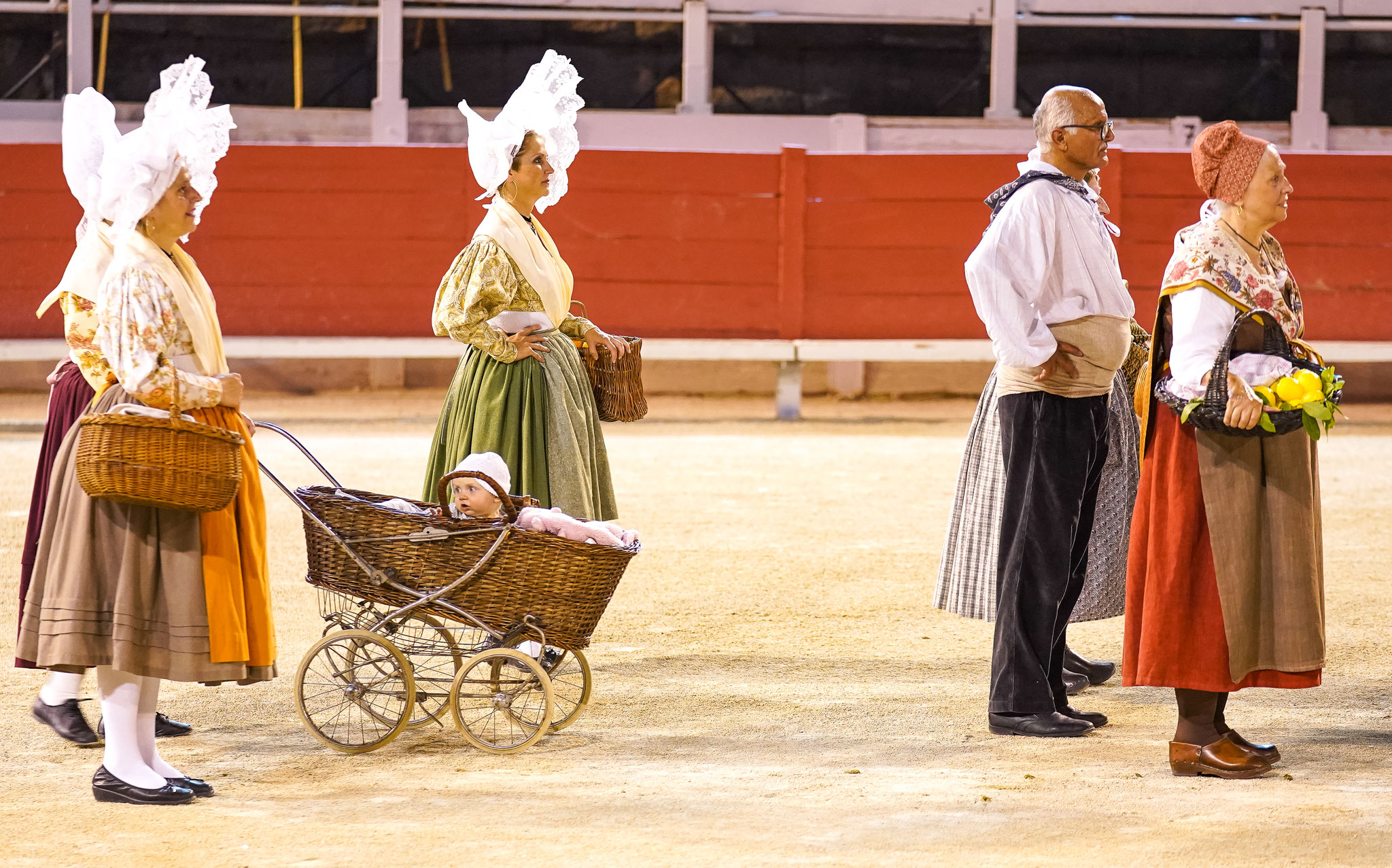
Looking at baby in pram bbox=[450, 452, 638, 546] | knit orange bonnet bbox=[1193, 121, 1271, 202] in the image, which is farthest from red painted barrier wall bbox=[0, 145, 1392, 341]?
knit orange bonnet bbox=[1193, 121, 1271, 202]

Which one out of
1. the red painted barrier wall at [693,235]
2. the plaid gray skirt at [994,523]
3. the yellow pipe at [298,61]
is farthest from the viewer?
the yellow pipe at [298,61]

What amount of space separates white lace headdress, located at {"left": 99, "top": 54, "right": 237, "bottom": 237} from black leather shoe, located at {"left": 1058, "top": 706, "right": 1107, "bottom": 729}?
2.53m

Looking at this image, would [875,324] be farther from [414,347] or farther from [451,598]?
[451,598]

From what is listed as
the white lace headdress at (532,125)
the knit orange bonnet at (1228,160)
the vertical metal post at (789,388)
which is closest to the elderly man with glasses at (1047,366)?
the knit orange bonnet at (1228,160)

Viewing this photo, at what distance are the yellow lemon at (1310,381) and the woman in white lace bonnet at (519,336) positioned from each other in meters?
2.04

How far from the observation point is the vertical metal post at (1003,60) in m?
12.5

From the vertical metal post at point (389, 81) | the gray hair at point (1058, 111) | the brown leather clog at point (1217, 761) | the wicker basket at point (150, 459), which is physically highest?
the vertical metal post at point (389, 81)

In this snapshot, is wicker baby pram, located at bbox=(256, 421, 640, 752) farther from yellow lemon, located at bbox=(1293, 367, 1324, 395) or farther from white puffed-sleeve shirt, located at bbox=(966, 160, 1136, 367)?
yellow lemon, located at bbox=(1293, 367, 1324, 395)

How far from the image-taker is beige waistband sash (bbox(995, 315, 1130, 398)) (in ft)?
13.3

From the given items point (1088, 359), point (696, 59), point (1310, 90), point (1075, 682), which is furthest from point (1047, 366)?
point (1310, 90)

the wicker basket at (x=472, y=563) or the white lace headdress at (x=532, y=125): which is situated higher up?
the white lace headdress at (x=532, y=125)

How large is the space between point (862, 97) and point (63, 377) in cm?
993

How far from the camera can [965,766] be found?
3836mm

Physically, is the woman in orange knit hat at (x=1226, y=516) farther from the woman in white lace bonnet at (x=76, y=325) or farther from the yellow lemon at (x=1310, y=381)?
the woman in white lace bonnet at (x=76, y=325)
